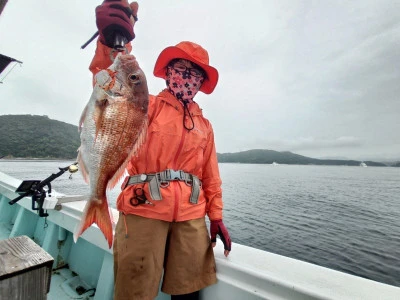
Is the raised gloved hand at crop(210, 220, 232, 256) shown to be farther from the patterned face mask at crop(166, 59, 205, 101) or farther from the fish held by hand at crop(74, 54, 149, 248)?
the patterned face mask at crop(166, 59, 205, 101)

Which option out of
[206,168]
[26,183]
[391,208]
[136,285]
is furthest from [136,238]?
[391,208]

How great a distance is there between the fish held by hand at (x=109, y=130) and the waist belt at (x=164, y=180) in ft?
1.07

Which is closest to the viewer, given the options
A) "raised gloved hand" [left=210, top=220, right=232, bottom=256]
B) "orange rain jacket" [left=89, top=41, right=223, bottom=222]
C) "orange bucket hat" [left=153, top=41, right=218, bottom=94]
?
"orange rain jacket" [left=89, top=41, right=223, bottom=222]

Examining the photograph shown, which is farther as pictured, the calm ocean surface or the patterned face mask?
the calm ocean surface

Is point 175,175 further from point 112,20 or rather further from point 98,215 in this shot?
point 112,20

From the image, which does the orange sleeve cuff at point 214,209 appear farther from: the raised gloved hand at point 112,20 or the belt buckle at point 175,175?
the raised gloved hand at point 112,20

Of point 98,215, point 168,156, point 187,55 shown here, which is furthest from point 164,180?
point 187,55

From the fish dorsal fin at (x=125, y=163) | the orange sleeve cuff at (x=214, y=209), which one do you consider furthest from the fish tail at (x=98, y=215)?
the orange sleeve cuff at (x=214, y=209)

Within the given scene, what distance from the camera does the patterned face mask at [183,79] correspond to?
234 centimetres

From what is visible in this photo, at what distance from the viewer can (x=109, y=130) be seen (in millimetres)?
1590

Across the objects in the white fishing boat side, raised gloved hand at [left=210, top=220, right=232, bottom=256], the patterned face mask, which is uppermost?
the patterned face mask

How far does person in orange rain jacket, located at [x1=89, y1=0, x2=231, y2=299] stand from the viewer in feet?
6.02

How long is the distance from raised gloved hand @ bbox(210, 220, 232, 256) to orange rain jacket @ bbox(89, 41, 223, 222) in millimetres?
70

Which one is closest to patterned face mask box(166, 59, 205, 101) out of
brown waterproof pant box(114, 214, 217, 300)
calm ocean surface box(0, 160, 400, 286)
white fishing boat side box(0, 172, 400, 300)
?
brown waterproof pant box(114, 214, 217, 300)
